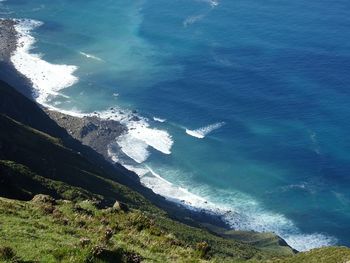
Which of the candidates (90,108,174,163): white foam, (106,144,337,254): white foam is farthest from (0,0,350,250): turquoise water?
(90,108,174,163): white foam

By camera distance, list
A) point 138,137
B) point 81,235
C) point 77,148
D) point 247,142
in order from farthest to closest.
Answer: point 138,137 → point 247,142 → point 77,148 → point 81,235

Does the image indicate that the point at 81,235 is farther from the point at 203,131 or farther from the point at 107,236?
the point at 203,131

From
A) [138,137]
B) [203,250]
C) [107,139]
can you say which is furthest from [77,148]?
[203,250]

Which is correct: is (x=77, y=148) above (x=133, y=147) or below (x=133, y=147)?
above

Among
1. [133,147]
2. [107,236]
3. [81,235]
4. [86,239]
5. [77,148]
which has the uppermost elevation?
[86,239]

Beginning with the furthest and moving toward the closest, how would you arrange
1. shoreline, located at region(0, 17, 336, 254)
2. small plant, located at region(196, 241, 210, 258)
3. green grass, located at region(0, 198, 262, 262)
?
shoreline, located at region(0, 17, 336, 254) < small plant, located at region(196, 241, 210, 258) < green grass, located at region(0, 198, 262, 262)

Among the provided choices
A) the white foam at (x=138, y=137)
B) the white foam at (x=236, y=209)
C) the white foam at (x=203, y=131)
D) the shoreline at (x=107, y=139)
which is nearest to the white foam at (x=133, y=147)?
the white foam at (x=138, y=137)

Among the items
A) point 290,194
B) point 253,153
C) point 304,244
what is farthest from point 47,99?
point 304,244

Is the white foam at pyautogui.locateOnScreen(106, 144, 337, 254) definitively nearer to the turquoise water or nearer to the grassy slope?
the turquoise water

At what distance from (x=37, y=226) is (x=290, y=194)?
4701 inches

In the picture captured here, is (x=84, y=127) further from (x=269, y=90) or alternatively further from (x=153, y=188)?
(x=269, y=90)

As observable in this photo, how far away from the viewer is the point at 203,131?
167m

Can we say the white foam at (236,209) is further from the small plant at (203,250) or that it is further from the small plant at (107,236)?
the small plant at (107,236)

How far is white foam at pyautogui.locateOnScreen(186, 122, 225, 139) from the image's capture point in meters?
165
